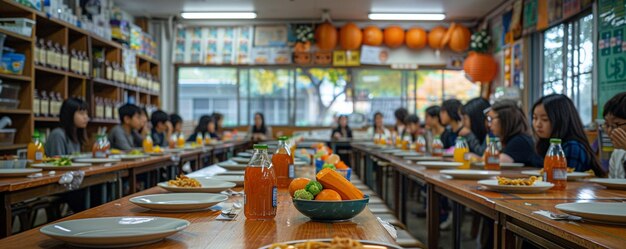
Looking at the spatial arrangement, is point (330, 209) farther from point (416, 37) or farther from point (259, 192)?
point (416, 37)

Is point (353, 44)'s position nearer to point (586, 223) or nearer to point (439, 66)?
point (439, 66)

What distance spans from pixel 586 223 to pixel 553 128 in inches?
78.1

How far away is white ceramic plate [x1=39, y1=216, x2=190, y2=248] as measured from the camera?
1.17 meters

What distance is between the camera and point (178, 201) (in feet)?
5.82

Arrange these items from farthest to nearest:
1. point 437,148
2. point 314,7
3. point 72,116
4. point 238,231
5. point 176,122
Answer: point 314,7 → point 176,122 → point 437,148 → point 72,116 → point 238,231

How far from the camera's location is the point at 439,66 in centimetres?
1141

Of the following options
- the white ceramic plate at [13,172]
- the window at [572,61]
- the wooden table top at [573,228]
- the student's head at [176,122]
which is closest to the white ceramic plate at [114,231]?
the wooden table top at [573,228]

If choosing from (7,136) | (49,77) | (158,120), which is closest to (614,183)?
(7,136)

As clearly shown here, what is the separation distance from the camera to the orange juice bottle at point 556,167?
2383 mm

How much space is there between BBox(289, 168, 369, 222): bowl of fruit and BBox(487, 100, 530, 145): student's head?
276 centimetres

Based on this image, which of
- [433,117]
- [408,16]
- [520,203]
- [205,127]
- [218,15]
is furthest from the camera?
[218,15]

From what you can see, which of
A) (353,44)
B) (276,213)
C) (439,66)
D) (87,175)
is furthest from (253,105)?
(276,213)

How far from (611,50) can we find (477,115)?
1.91 metres

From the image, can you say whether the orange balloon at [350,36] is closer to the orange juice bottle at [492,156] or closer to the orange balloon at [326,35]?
the orange balloon at [326,35]
